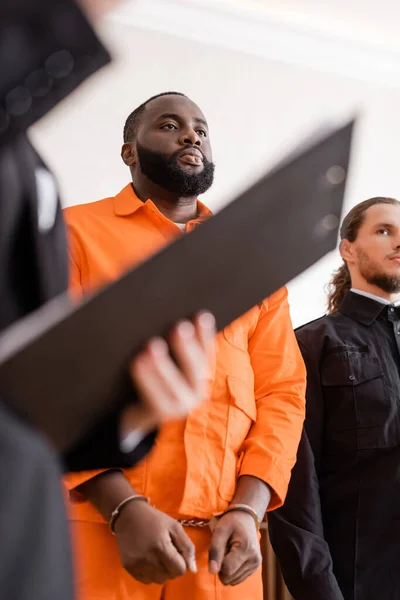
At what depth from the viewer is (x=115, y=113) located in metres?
2.85

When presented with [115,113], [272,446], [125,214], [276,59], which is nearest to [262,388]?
[272,446]

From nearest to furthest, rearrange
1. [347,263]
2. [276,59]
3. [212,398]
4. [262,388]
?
1. [212,398]
2. [262,388]
3. [347,263]
4. [276,59]

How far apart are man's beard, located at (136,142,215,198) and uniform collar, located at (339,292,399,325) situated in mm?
664

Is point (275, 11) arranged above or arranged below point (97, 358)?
below

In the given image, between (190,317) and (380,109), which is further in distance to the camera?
(380,109)

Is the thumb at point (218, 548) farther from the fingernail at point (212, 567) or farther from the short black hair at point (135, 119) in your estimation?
the short black hair at point (135, 119)

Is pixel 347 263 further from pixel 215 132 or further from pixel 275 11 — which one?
pixel 275 11

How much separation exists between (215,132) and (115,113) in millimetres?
449

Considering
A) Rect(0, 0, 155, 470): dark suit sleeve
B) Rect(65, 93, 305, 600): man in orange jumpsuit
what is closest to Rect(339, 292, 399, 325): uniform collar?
Rect(65, 93, 305, 600): man in orange jumpsuit

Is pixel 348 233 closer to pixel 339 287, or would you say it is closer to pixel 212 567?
pixel 339 287

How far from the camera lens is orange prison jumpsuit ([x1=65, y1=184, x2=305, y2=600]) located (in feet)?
3.58

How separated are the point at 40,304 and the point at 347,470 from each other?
1.27m

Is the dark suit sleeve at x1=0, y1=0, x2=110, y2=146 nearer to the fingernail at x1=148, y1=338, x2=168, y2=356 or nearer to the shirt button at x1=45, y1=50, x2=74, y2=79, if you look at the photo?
the shirt button at x1=45, y1=50, x2=74, y2=79

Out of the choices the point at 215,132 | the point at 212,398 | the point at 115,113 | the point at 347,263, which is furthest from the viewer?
the point at 215,132
